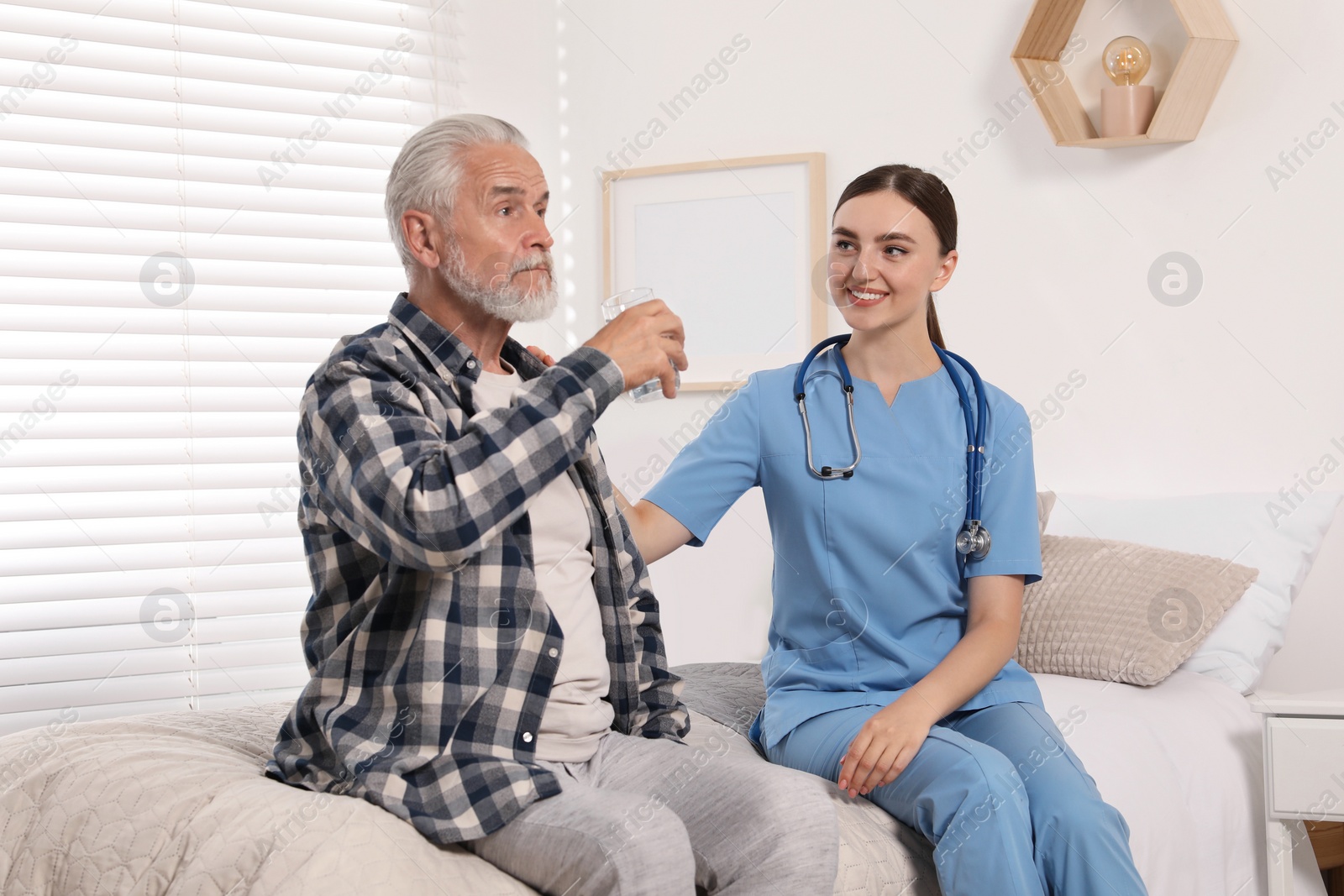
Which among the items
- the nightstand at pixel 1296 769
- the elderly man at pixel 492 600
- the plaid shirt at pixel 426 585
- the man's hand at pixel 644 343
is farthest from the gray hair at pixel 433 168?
the nightstand at pixel 1296 769

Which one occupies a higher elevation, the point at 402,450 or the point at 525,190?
the point at 525,190

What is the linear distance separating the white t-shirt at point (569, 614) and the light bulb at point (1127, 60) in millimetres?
1780

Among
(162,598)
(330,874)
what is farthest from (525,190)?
(162,598)

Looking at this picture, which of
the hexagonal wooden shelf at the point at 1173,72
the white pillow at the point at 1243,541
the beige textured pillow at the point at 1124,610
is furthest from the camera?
the hexagonal wooden shelf at the point at 1173,72

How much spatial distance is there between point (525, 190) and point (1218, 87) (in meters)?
1.76

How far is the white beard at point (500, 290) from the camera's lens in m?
1.44

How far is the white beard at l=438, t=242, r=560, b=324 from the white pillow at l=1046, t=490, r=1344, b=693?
4.85ft

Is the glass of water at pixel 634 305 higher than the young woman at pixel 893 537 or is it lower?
higher

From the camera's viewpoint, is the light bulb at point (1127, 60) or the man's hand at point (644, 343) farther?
the light bulb at point (1127, 60)

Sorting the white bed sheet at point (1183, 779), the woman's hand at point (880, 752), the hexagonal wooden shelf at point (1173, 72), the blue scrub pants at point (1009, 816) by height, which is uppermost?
the hexagonal wooden shelf at point (1173, 72)

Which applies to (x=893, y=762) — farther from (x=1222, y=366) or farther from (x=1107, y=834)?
(x=1222, y=366)

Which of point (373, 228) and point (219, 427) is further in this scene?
point (373, 228)

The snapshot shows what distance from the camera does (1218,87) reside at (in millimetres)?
2488

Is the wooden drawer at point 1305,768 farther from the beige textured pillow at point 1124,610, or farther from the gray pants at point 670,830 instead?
the gray pants at point 670,830
